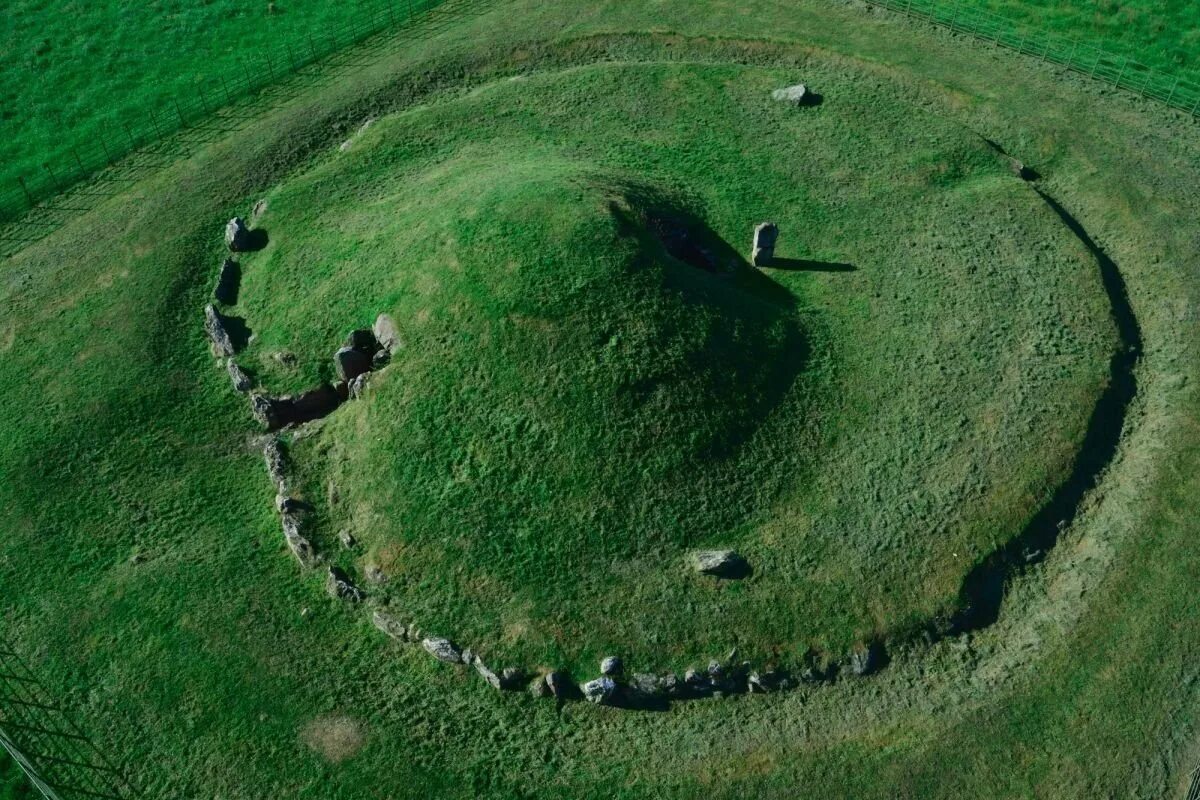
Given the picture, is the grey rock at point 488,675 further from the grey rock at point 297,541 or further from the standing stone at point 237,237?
the standing stone at point 237,237

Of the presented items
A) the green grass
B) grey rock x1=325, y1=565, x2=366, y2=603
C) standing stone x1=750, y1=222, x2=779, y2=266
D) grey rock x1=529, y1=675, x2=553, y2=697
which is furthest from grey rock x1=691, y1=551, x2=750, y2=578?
the green grass

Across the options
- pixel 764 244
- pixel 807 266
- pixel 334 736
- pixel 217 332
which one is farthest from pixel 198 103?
pixel 334 736

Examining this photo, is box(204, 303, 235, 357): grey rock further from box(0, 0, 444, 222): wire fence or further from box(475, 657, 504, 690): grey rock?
box(475, 657, 504, 690): grey rock

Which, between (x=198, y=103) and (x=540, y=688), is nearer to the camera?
(x=540, y=688)

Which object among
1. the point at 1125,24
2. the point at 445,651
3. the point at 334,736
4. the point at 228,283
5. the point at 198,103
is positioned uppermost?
the point at 198,103

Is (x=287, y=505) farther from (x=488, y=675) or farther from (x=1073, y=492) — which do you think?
(x=1073, y=492)

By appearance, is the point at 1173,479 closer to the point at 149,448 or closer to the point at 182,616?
the point at 182,616

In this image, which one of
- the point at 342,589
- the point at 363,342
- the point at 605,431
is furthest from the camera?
the point at 363,342
